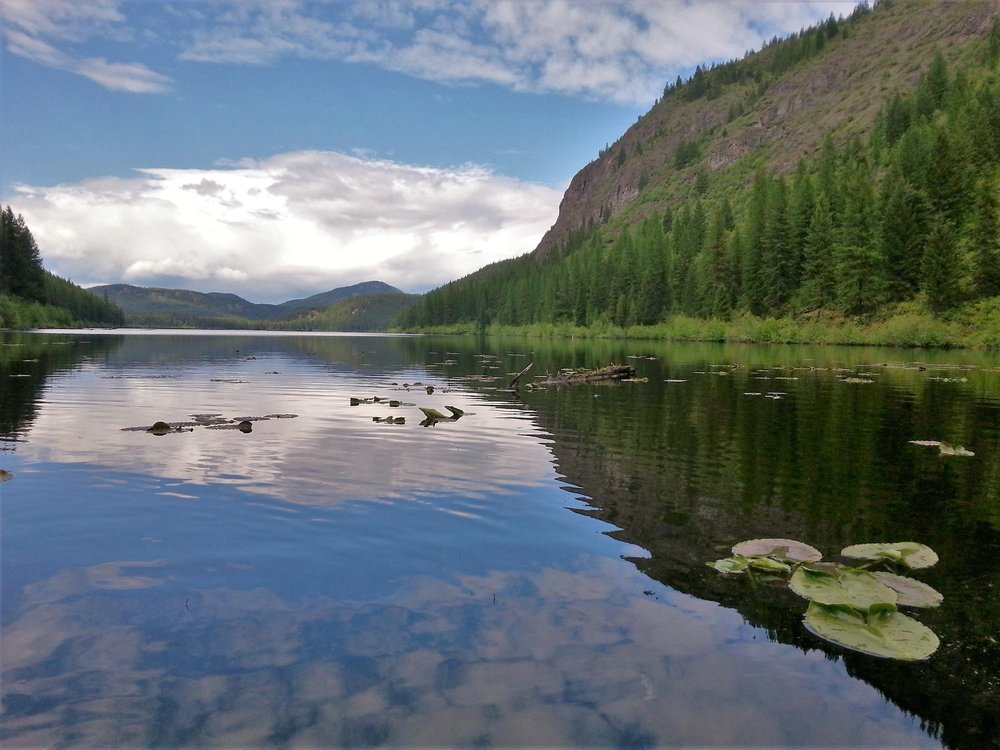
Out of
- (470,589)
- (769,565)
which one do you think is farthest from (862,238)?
(470,589)

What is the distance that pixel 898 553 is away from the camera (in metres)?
8.78

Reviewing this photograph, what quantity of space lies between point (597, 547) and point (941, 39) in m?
246

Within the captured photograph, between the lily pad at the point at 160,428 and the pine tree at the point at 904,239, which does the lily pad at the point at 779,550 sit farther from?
the pine tree at the point at 904,239

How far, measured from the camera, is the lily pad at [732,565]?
28.4 feet

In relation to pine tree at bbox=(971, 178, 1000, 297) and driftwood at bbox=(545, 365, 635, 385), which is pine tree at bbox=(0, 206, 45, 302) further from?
pine tree at bbox=(971, 178, 1000, 297)

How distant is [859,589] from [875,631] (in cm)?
80

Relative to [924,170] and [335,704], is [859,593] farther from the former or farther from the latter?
[924,170]

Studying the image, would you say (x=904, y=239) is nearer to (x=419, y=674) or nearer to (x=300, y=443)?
(x=300, y=443)

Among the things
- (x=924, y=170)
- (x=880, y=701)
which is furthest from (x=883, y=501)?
(x=924, y=170)

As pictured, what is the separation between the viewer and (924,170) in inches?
3612

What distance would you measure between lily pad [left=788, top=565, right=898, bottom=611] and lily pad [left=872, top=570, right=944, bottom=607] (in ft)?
→ 0.58

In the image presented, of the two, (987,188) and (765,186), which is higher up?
(765,186)

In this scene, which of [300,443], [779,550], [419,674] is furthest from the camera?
[300,443]

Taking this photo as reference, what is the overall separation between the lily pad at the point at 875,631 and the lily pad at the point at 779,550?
5.09 feet
